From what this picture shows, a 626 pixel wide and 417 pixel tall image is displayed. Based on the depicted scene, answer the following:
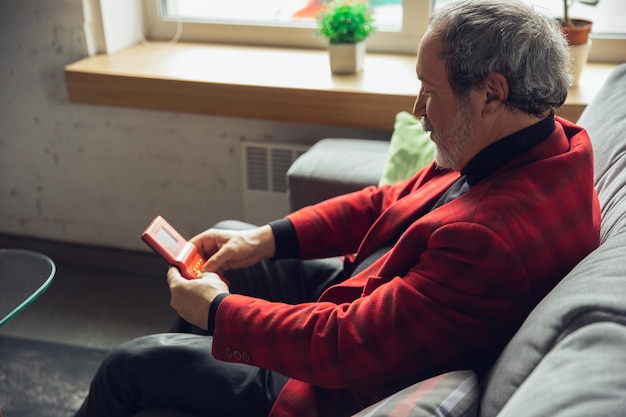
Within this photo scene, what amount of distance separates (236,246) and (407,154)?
512 millimetres

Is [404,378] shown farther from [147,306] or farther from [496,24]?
[147,306]

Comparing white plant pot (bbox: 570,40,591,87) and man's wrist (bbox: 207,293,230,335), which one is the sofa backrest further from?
white plant pot (bbox: 570,40,591,87)

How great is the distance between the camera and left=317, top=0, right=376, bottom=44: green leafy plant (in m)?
2.11

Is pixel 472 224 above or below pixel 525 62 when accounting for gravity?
below

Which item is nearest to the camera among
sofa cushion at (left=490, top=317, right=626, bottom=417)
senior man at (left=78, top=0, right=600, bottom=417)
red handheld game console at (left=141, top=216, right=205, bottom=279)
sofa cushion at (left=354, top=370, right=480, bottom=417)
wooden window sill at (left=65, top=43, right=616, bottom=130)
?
sofa cushion at (left=490, top=317, right=626, bottom=417)

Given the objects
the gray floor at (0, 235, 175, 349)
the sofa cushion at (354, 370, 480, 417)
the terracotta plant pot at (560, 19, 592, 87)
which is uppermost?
the terracotta plant pot at (560, 19, 592, 87)

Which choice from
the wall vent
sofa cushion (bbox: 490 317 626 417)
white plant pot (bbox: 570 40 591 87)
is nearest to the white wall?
the wall vent

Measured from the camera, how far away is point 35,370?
207 cm

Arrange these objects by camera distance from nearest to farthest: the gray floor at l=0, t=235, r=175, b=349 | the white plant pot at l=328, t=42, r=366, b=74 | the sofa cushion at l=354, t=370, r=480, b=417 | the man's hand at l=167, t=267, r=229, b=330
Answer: the sofa cushion at l=354, t=370, r=480, b=417 → the man's hand at l=167, t=267, r=229, b=330 → the white plant pot at l=328, t=42, r=366, b=74 → the gray floor at l=0, t=235, r=175, b=349

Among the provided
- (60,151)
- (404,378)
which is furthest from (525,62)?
(60,151)

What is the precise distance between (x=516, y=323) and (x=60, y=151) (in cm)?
191

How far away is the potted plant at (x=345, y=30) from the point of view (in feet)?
6.94

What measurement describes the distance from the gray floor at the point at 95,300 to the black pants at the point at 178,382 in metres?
0.89

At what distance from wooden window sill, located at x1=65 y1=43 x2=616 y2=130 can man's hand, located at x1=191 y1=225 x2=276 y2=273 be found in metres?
0.62
